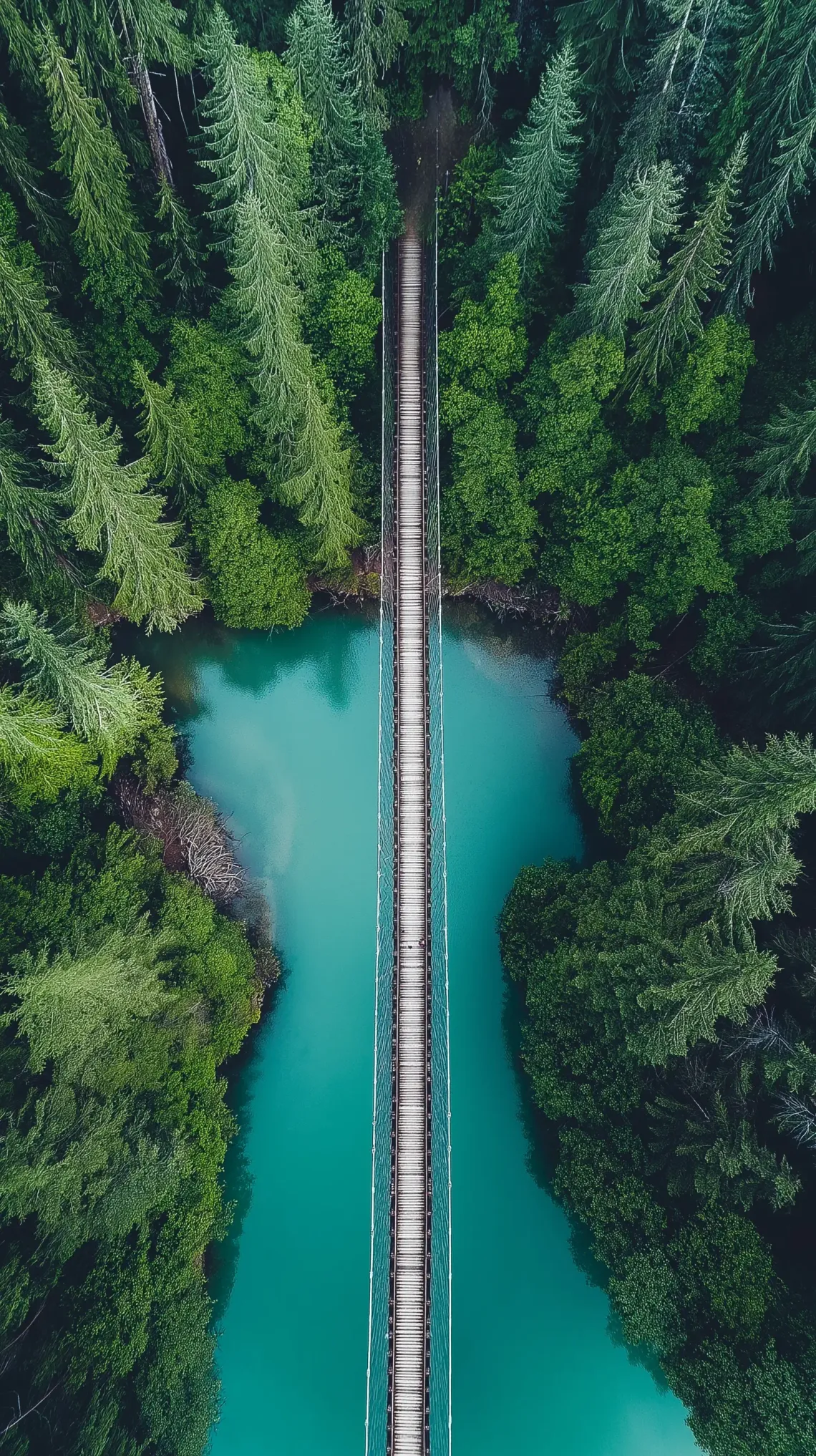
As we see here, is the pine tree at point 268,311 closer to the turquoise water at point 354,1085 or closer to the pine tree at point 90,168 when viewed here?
the pine tree at point 90,168

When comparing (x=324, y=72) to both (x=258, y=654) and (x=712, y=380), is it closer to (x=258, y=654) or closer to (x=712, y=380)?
(x=712, y=380)

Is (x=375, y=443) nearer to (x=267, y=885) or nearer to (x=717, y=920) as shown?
(x=267, y=885)

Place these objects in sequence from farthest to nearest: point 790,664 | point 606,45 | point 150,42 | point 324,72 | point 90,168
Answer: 1. point 790,664
2. point 606,45
3. point 324,72
4. point 150,42
5. point 90,168

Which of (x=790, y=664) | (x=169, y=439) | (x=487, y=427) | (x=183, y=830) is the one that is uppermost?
(x=487, y=427)

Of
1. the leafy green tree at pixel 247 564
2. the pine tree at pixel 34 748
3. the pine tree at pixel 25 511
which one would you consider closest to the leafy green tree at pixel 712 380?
the leafy green tree at pixel 247 564

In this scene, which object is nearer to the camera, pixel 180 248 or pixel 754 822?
pixel 754 822

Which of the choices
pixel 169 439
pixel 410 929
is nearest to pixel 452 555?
pixel 169 439

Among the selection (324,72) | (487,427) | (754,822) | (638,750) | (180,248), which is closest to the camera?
(754,822)
